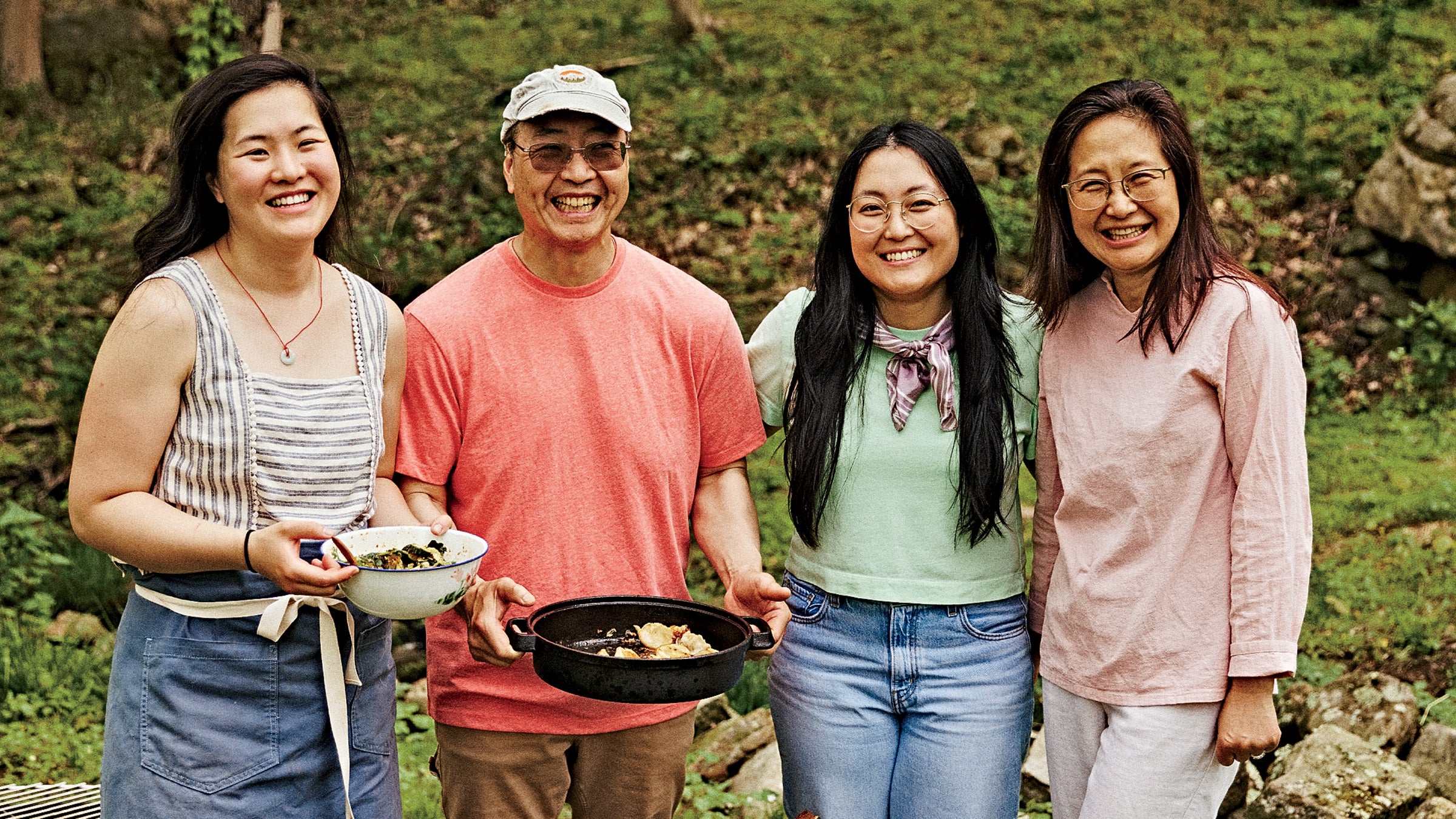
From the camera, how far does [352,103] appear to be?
10773mm

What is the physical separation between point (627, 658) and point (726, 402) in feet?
2.43

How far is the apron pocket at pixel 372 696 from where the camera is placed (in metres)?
2.43

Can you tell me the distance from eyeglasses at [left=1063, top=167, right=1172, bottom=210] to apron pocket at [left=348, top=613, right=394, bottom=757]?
169 centimetres

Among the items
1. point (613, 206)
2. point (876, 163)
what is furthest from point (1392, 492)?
point (613, 206)

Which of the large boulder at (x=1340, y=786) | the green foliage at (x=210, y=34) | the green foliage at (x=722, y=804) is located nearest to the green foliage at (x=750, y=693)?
the green foliage at (x=722, y=804)

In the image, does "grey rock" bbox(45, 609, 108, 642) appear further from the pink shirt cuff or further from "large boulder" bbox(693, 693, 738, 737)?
the pink shirt cuff

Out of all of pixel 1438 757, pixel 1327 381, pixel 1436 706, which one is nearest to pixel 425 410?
pixel 1438 757

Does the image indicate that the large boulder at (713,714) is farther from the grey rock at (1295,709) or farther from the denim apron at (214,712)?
the denim apron at (214,712)

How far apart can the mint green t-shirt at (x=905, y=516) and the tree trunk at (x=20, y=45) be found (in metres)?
11.0

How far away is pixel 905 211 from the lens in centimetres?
279

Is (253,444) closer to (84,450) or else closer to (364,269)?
(84,450)

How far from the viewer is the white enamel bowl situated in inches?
86.6

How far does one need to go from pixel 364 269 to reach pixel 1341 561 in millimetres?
4471

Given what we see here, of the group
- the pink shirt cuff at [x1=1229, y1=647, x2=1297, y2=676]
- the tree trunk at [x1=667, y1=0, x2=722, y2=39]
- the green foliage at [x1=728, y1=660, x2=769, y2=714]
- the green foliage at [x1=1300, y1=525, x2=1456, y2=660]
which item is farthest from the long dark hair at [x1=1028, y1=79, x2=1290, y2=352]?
the tree trunk at [x1=667, y1=0, x2=722, y2=39]
